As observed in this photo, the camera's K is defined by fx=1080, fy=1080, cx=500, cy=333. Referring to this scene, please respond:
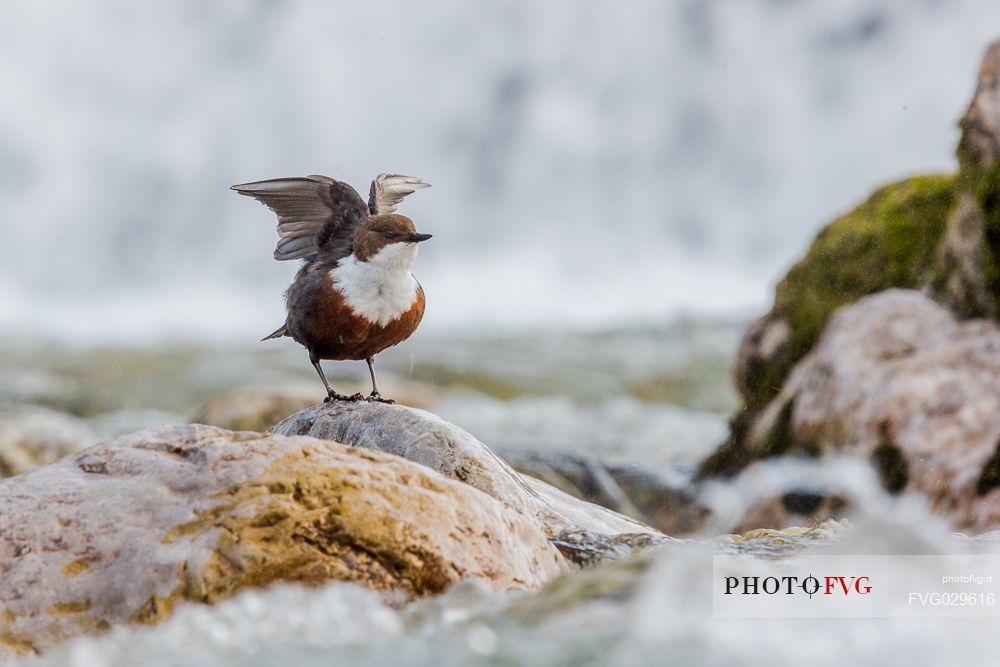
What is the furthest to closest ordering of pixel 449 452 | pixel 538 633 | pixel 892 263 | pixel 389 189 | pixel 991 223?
pixel 892 263
pixel 991 223
pixel 389 189
pixel 449 452
pixel 538 633

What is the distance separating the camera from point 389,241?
4.82 m

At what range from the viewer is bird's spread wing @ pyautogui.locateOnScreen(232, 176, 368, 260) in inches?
209

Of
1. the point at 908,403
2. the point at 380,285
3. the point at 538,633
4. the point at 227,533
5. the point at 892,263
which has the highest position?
the point at 892,263

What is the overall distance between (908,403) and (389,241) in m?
3.27

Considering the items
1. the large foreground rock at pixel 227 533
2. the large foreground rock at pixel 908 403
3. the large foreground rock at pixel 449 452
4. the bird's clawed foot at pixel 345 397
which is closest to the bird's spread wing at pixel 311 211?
the bird's clawed foot at pixel 345 397

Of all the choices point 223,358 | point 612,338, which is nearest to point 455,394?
point 223,358

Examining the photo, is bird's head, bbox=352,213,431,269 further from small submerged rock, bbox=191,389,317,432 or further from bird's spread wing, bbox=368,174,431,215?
small submerged rock, bbox=191,389,317,432

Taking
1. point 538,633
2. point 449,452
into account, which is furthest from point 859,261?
point 538,633

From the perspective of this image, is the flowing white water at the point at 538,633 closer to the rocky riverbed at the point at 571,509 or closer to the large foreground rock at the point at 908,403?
the rocky riverbed at the point at 571,509

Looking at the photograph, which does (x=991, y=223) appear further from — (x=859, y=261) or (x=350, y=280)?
(x=350, y=280)

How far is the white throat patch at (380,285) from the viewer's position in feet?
15.9

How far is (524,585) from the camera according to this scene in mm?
3400

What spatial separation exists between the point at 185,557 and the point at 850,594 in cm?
194

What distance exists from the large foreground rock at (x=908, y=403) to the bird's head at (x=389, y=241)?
3.10 metres
